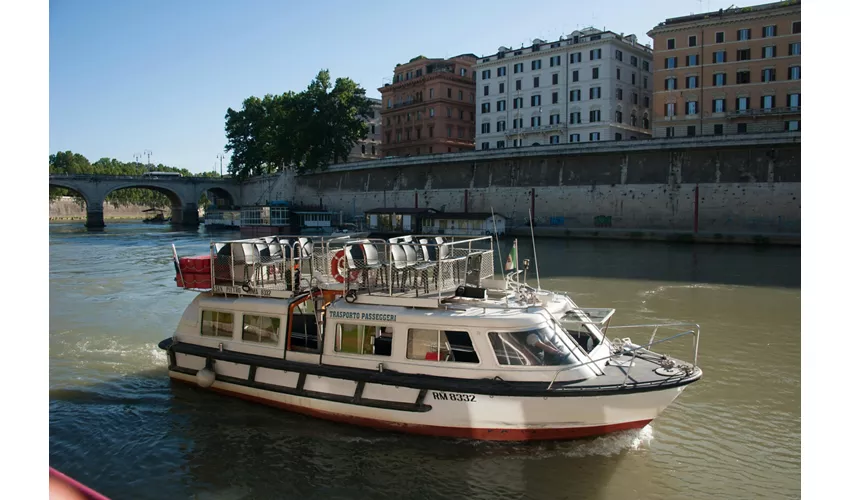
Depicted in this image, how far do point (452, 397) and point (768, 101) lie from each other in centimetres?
4641

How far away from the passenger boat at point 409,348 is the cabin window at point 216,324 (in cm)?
2

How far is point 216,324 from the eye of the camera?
37.2 feet

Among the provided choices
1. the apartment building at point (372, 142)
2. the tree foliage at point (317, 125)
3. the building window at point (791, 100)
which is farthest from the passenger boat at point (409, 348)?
the apartment building at point (372, 142)

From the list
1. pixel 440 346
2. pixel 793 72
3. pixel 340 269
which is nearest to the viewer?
pixel 440 346

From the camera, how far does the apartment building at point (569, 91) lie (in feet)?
179

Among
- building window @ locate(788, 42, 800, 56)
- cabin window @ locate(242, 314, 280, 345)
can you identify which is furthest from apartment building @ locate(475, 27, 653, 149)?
cabin window @ locate(242, 314, 280, 345)

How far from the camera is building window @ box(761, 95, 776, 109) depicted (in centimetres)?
4634

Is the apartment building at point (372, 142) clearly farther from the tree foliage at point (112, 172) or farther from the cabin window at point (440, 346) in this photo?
the cabin window at point (440, 346)

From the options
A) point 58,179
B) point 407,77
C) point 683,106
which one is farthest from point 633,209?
point 58,179

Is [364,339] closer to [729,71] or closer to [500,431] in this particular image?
[500,431]

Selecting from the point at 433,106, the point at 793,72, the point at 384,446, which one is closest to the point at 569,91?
the point at 433,106

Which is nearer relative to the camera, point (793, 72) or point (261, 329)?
point (261, 329)

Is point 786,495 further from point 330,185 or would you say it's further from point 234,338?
point 330,185

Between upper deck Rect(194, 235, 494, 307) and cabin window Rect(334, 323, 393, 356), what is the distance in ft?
1.41
